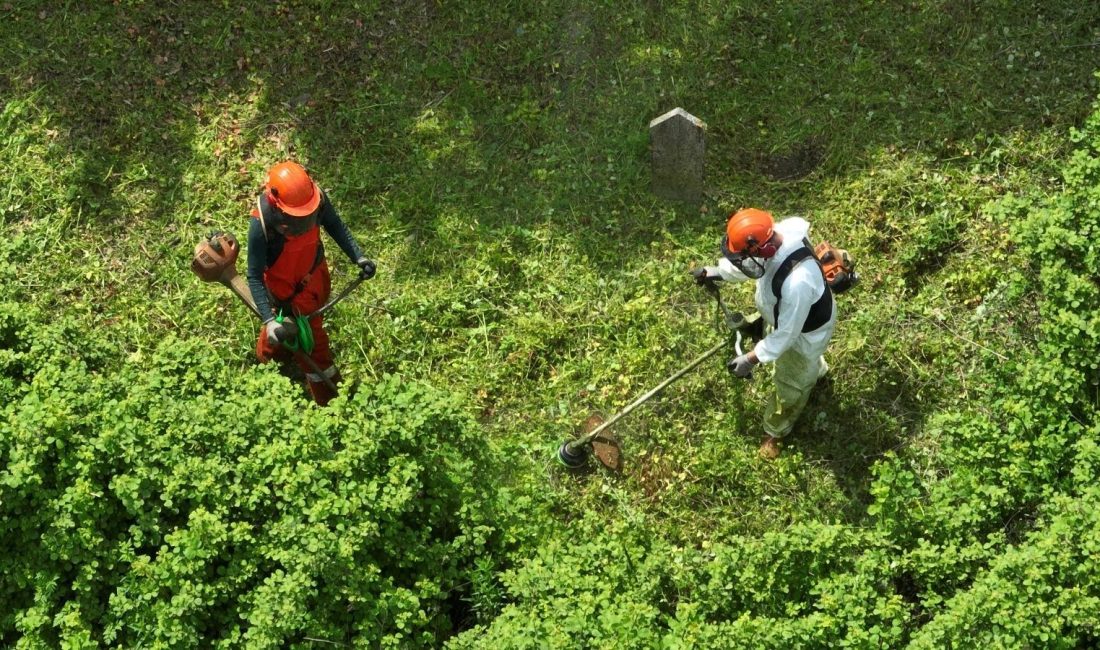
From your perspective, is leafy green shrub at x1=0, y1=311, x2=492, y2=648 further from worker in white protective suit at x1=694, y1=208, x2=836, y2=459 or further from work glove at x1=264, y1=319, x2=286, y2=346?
worker in white protective suit at x1=694, y1=208, x2=836, y2=459

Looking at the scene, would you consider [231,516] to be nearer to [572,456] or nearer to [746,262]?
[572,456]

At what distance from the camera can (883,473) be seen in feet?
17.7

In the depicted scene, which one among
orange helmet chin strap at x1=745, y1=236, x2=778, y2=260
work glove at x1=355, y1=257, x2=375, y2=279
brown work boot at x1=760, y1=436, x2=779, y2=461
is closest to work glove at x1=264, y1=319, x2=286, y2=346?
work glove at x1=355, y1=257, x2=375, y2=279

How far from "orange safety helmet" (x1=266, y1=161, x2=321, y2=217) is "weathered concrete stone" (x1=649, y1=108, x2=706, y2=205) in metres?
2.65

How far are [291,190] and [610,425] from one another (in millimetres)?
2652

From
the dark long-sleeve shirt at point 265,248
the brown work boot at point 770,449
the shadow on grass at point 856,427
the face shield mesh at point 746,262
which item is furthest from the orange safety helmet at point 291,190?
the shadow on grass at point 856,427

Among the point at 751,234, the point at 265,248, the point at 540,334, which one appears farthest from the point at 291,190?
the point at 751,234

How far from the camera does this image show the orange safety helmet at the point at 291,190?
211 inches

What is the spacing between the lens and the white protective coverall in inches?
207

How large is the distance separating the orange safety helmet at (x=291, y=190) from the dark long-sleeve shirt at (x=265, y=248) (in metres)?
0.17

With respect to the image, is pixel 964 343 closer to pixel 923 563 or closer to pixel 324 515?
pixel 923 563

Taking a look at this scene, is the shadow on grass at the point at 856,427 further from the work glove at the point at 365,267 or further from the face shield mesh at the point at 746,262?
the work glove at the point at 365,267

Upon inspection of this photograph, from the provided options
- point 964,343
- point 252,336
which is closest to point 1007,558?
point 964,343

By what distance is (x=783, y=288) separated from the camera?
5.29 meters
